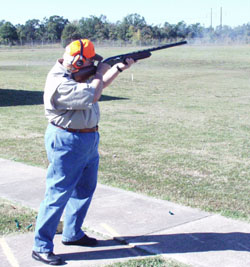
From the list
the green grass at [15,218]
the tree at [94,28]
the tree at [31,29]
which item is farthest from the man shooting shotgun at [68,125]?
the tree at [31,29]

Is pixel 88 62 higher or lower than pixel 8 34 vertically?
lower

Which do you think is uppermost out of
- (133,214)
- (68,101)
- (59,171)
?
(68,101)

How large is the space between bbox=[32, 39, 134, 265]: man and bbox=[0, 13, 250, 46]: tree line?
84223 millimetres

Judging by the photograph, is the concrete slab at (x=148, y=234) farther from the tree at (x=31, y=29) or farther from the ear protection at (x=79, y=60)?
the tree at (x=31, y=29)

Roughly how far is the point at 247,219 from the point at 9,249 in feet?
8.69

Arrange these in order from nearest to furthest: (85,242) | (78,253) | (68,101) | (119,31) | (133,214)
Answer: (68,101) → (78,253) → (85,242) → (133,214) → (119,31)

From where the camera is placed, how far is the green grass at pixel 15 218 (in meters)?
5.29

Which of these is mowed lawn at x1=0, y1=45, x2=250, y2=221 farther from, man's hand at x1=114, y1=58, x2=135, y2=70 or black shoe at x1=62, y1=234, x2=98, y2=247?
man's hand at x1=114, y1=58, x2=135, y2=70

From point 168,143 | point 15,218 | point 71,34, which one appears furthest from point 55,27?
point 15,218

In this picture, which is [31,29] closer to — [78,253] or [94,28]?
[94,28]

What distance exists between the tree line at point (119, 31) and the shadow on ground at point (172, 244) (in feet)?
275

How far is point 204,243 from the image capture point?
4.88m

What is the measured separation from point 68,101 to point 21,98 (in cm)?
1483

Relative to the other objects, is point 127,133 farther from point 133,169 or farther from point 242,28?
point 242,28
